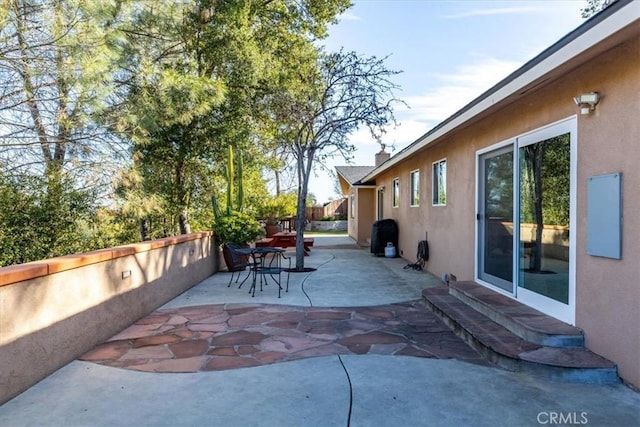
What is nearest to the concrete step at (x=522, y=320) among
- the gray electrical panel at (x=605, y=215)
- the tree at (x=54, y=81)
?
the gray electrical panel at (x=605, y=215)

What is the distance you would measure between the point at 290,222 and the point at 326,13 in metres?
12.2

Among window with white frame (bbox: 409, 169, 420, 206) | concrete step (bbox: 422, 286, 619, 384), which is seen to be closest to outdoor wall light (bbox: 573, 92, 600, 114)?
concrete step (bbox: 422, 286, 619, 384)

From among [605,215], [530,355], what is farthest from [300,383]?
[605,215]

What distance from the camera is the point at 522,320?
13.7ft

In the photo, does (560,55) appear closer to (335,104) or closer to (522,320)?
(522,320)

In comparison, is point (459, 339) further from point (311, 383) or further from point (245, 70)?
point (245, 70)

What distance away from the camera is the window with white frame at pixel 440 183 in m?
8.34

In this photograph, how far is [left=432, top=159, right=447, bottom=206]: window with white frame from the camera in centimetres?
834

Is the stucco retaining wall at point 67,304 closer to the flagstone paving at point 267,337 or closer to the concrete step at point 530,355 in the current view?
the flagstone paving at point 267,337

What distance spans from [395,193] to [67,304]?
10876 millimetres

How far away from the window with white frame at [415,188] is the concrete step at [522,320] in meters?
5.01

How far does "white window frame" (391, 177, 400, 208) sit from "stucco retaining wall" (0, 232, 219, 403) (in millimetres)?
8322

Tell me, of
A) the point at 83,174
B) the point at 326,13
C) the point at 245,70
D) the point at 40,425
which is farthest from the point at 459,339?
the point at 326,13

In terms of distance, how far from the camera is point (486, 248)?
242 inches
